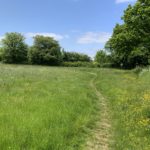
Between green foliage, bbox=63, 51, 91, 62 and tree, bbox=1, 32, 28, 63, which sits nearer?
tree, bbox=1, 32, 28, 63

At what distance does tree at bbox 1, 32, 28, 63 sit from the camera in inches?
3405

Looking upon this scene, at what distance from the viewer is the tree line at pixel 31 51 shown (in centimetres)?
8409

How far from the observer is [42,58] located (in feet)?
278

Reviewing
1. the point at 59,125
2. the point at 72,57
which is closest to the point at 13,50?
the point at 72,57

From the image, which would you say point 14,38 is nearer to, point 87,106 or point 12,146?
point 87,106

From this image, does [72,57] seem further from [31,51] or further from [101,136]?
[101,136]

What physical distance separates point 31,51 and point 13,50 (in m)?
6.77

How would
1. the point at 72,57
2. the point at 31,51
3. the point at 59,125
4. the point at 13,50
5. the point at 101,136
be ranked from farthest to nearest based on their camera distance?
the point at 72,57, the point at 13,50, the point at 31,51, the point at 59,125, the point at 101,136

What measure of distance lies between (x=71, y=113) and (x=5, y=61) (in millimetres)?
79450

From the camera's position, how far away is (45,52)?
84.6 metres

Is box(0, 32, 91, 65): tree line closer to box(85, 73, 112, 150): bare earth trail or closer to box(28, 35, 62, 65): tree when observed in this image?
box(28, 35, 62, 65): tree

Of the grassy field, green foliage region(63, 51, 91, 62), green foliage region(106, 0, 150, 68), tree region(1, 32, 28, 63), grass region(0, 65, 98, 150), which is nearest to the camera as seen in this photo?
grass region(0, 65, 98, 150)

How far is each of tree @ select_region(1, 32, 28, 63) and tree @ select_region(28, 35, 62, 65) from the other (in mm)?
3944

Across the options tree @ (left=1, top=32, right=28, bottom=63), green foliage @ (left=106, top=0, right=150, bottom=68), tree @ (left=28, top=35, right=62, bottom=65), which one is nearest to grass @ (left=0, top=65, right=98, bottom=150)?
green foliage @ (left=106, top=0, right=150, bottom=68)
